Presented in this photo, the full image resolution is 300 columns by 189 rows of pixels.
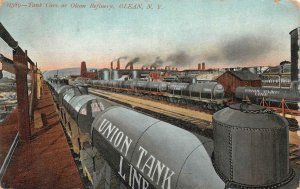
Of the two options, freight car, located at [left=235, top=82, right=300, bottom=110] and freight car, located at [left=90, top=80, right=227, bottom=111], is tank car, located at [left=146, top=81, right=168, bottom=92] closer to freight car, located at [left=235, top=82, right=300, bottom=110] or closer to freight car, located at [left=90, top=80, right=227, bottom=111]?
freight car, located at [left=90, top=80, right=227, bottom=111]

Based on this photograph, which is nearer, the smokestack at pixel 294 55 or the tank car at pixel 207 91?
the smokestack at pixel 294 55

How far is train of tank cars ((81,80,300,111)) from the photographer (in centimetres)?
1869

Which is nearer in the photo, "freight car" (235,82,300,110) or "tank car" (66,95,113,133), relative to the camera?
"tank car" (66,95,113,133)

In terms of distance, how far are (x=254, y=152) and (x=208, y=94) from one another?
72.7 feet

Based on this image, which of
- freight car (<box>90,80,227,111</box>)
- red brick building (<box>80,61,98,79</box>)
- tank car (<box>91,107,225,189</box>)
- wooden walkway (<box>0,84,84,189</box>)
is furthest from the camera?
red brick building (<box>80,61,98,79</box>)

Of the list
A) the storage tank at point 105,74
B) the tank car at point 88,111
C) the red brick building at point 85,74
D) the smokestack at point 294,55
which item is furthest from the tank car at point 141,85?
the red brick building at point 85,74

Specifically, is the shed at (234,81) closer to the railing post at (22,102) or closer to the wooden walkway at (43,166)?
the wooden walkway at (43,166)

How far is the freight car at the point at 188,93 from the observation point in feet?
81.7

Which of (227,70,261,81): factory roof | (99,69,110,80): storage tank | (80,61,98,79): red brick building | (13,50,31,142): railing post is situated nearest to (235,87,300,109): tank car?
(227,70,261,81): factory roof

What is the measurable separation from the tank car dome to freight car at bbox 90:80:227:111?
21.0m

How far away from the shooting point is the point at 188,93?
28953mm

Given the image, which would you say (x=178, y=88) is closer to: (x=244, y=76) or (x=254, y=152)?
(x=244, y=76)

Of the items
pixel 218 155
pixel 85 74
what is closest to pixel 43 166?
pixel 218 155

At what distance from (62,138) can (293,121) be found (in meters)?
18.1
